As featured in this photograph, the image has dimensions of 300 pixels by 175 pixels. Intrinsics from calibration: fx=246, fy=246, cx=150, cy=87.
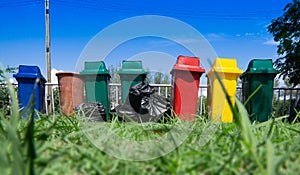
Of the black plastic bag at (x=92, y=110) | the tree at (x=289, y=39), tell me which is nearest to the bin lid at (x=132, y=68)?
the black plastic bag at (x=92, y=110)

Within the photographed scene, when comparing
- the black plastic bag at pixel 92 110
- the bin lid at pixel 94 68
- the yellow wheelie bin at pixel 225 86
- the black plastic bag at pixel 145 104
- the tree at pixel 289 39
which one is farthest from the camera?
the tree at pixel 289 39

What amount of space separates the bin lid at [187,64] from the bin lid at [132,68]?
75cm

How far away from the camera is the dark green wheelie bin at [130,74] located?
4.63 m

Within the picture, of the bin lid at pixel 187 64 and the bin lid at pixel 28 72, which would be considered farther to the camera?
the bin lid at pixel 28 72

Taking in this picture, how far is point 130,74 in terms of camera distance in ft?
15.2

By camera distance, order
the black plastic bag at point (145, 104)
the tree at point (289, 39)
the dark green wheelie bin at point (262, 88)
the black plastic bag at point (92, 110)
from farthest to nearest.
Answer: the tree at point (289, 39) < the dark green wheelie bin at point (262, 88) < the black plastic bag at point (145, 104) < the black plastic bag at point (92, 110)

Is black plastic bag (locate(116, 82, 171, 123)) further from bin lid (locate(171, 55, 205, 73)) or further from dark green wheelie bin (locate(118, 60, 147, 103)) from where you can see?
bin lid (locate(171, 55, 205, 73))

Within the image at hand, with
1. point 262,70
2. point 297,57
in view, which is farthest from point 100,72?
point 297,57

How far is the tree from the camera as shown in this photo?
898 centimetres

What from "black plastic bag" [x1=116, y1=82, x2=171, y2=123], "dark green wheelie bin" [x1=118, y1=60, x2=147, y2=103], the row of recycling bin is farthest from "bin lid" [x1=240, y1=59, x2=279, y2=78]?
"dark green wheelie bin" [x1=118, y1=60, x2=147, y2=103]

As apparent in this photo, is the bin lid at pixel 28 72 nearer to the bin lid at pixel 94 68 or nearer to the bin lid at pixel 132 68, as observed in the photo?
the bin lid at pixel 94 68

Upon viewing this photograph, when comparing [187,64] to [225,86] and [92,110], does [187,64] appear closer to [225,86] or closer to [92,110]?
[225,86]

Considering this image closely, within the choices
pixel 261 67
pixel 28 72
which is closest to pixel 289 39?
pixel 261 67

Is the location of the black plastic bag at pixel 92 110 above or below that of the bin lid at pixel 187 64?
below
